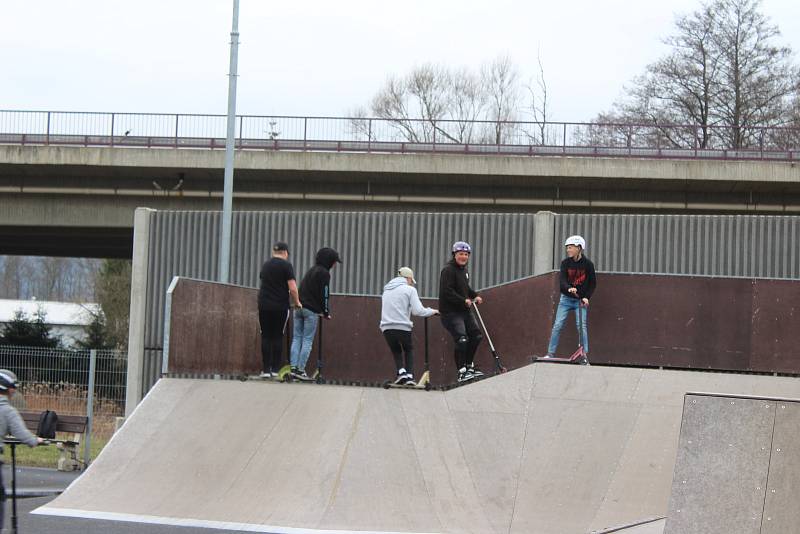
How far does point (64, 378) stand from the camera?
19.0 metres

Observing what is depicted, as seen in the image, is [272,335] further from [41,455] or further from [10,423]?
[41,455]

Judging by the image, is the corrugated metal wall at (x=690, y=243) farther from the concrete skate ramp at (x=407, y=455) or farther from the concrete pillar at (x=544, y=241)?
the concrete skate ramp at (x=407, y=455)

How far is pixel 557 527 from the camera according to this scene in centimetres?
1088

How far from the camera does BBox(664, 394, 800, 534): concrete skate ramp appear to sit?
8688 mm

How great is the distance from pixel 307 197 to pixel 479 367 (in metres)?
14.2

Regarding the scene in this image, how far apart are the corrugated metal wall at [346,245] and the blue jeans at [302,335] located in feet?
17.3

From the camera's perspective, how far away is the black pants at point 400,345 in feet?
46.3

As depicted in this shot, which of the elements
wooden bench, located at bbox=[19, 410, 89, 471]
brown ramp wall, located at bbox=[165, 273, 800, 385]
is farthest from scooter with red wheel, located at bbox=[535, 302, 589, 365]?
wooden bench, located at bbox=[19, 410, 89, 471]

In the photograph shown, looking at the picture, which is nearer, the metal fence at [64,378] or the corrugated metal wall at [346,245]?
the metal fence at [64,378]

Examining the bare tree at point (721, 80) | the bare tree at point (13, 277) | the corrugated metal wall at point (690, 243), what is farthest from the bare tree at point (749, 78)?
the bare tree at point (13, 277)

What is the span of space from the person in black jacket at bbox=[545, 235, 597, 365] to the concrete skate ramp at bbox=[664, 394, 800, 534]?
475cm

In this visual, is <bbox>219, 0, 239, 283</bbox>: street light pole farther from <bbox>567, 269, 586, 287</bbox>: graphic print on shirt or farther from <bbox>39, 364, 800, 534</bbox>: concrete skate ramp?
<bbox>567, 269, 586, 287</bbox>: graphic print on shirt

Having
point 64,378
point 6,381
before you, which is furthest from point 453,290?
point 64,378

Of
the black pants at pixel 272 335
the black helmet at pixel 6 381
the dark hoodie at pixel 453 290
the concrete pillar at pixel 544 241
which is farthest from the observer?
the concrete pillar at pixel 544 241
